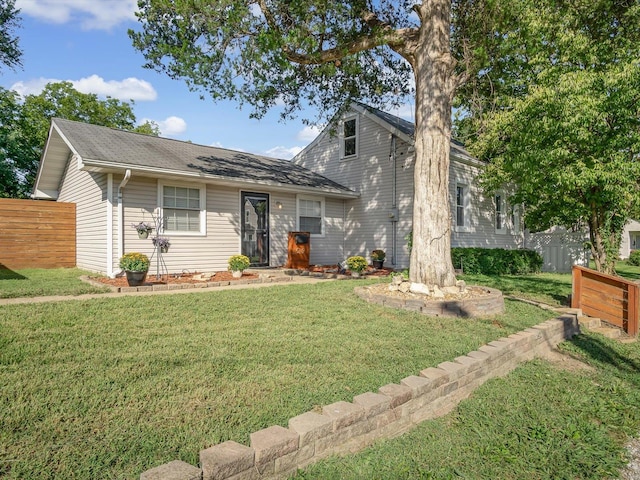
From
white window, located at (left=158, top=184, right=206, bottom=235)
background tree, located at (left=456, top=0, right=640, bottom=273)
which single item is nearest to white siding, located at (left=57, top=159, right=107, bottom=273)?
white window, located at (left=158, top=184, right=206, bottom=235)

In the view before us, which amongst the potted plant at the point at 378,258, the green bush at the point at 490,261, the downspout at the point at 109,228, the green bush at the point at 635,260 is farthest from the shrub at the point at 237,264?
the green bush at the point at 635,260

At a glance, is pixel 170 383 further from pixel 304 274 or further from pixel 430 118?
pixel 304 274

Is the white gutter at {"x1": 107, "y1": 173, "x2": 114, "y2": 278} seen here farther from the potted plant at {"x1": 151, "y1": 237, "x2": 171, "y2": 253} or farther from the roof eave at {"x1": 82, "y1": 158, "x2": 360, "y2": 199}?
the potted plant at {"x1": 151, "y1": 237, "x2": 171, "y2": 253}

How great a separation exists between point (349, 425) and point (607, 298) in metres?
5.55

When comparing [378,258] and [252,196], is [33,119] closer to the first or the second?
[252,196]

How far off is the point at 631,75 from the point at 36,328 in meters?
10.4

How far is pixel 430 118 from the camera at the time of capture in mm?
6203

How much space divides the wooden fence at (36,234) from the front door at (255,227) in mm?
5051

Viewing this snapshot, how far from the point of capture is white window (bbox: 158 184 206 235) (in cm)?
873

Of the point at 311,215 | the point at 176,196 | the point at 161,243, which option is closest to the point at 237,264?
the point at 161,243

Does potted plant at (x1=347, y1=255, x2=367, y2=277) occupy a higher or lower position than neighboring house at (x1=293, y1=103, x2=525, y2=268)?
lower

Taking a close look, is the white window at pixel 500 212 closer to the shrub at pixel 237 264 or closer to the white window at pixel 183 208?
the shrub at pixel 237 264

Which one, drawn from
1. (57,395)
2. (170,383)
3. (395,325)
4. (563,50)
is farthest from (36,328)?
(563,50)

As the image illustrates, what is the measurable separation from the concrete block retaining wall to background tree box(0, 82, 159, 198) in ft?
69.2
